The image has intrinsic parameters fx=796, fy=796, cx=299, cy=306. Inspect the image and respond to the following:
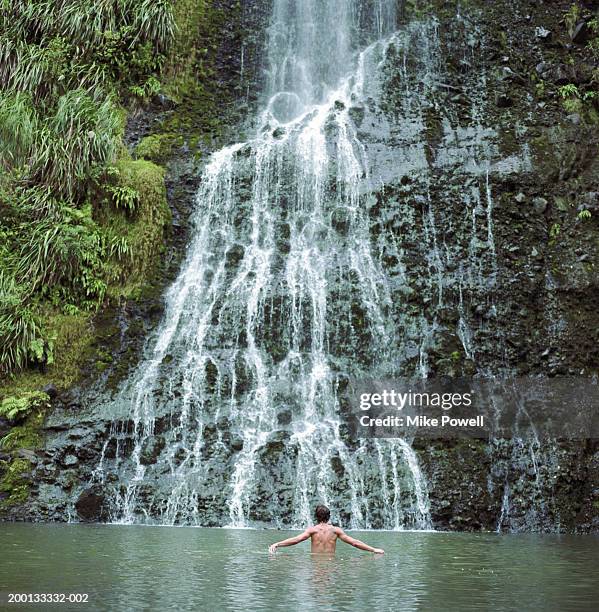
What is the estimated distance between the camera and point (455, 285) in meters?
13.7

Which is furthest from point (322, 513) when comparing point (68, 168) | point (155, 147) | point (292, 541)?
point (155, 147)

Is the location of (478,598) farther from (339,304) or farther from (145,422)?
(339,304)

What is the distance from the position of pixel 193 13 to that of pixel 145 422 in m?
11.5

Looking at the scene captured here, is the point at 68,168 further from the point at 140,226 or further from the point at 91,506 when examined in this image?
the point at 91,506

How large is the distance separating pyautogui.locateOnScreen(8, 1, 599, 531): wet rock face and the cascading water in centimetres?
4

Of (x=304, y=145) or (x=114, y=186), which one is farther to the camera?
(x=304, y=145)

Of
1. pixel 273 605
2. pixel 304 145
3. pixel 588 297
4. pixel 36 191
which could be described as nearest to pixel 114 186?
pixel 36 191

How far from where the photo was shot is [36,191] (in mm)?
14492

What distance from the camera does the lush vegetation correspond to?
13.6 m

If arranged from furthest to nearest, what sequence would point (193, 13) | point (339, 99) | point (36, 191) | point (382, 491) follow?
point (193, 13), point (339, 99), point (36, 191), point (382, 491)

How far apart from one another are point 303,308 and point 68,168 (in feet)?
16.9

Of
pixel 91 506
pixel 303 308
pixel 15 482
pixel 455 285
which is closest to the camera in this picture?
pixel 91 506

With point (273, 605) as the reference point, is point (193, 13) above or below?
above

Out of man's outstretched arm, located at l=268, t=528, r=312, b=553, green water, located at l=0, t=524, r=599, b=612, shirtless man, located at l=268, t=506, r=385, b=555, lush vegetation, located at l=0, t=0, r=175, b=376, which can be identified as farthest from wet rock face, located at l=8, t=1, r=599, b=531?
man's outstretched arm, located at l=268, t=528, r=312, b=553
